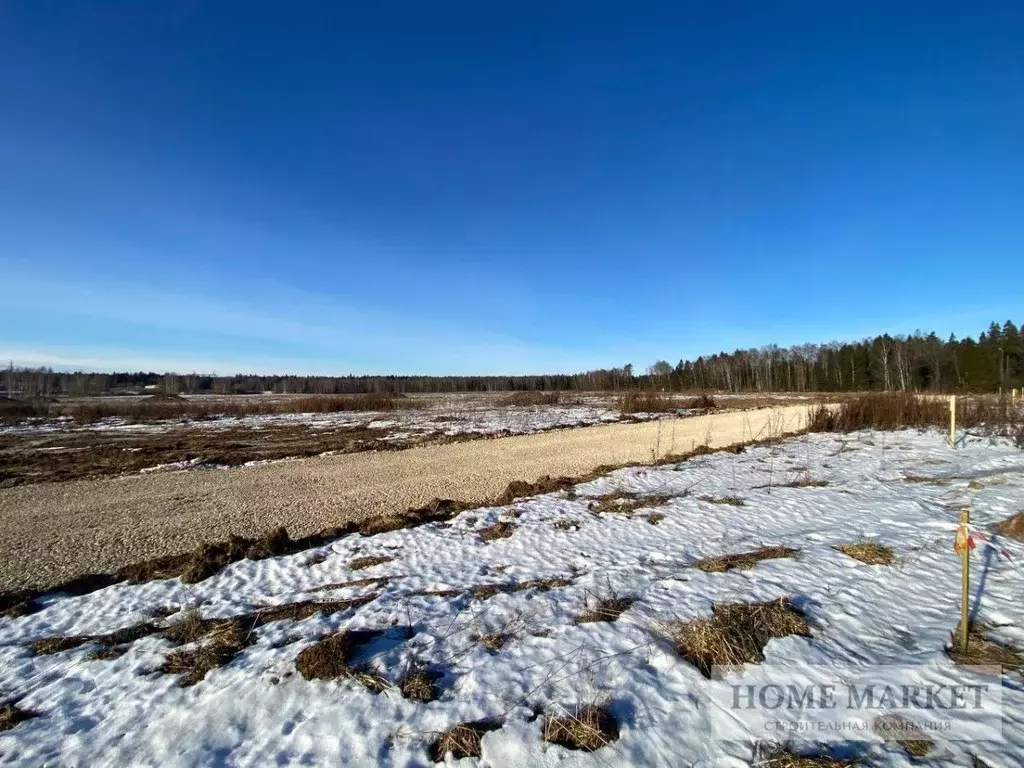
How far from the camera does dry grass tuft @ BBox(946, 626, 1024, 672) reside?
406cm

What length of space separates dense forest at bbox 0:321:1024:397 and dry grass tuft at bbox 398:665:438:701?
4905 cm

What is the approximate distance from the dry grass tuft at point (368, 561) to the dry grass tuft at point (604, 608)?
11.9ft

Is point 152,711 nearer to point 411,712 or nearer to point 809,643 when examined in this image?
point 411,712

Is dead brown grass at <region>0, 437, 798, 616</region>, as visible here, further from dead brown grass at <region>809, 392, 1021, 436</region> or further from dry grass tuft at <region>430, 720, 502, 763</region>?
dead brown grass at <region>809, 392, 1021, 436</region>

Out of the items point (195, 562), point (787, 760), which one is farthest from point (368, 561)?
point (787, 760)

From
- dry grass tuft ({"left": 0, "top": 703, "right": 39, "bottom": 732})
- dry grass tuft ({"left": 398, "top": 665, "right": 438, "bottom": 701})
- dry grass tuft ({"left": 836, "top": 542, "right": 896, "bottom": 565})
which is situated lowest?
dry grass tuft ({"left": 0, "top": 703, "right": 39, "bottom": 732})

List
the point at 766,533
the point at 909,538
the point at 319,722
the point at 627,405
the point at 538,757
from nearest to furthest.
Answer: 1. the point at 538,757
2. the point at 319,722
3. the point at 909,538
4. the point at 766,533
5. the point at 627,405

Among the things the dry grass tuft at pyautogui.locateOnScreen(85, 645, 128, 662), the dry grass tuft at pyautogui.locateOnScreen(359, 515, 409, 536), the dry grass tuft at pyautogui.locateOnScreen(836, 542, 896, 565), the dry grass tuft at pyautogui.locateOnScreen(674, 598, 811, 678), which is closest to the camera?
the dry grass tuft at pyautogui.locateOnScreen(674, 598, 811, 678)

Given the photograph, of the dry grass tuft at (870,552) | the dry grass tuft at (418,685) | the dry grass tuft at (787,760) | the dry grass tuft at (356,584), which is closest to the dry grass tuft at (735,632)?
the dry grass tuft at (787,760)

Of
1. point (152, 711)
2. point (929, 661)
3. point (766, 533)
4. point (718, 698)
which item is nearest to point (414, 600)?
point (152, 711)

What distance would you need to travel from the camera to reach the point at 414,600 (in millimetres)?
5906

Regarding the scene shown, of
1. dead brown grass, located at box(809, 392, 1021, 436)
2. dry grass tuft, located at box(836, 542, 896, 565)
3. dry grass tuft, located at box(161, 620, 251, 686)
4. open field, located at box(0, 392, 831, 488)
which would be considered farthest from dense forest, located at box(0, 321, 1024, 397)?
dry grass tuft, located at box(161, 620, 251, 686)

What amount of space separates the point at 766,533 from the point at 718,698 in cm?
496

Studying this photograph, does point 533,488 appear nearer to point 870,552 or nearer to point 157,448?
point 870,552
